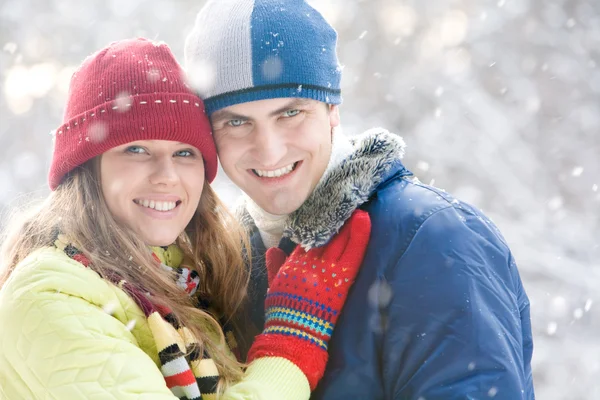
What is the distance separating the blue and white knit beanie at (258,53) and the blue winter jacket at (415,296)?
330mm

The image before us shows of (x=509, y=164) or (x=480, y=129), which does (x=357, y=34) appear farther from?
(x=509, y=164)

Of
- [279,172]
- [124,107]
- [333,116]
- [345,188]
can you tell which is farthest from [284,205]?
[124,107]

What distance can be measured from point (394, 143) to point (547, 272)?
6414 mm

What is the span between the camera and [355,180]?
227 centimetres

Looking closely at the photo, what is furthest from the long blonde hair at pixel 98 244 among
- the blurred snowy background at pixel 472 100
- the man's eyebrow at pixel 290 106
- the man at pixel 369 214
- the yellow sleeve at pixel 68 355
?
the blurred snowy background at pixel 472 100

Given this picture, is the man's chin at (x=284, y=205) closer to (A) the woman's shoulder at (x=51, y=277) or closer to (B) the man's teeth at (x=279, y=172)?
(B) the man's teeth at (x=279, y=172)

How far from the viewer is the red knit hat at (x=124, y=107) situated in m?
2.21

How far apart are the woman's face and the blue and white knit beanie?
23 cm

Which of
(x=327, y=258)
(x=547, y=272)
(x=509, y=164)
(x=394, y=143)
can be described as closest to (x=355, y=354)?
(x=327, y=258)

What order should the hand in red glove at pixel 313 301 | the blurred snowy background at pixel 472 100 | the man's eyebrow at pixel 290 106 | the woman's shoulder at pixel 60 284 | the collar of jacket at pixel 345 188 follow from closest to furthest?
the woman's shoulder at pixel 60 284 < the hand in red glove at pixel 313 301 < the collar of jacket at pixel 345 188 < the man's eyebrow at pixel 290 106 < the blurred snowy background at pixel 472 100

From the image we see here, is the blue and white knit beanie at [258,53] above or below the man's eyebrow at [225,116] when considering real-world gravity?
above

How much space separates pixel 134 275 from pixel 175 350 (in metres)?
→ 0.32

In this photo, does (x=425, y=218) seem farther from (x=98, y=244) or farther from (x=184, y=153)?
(x=98, y=244)

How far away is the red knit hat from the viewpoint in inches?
86.9
